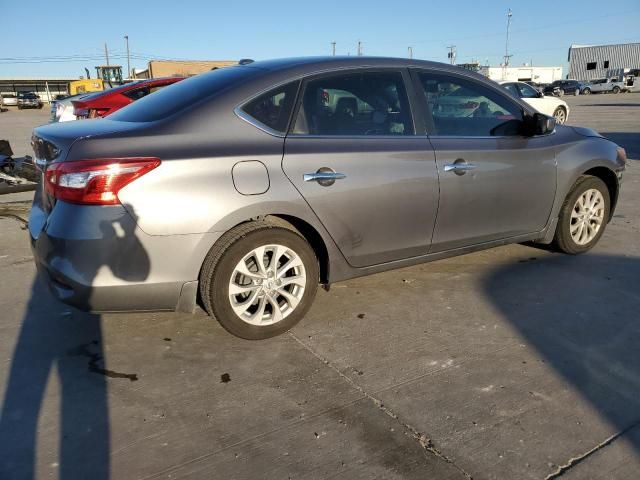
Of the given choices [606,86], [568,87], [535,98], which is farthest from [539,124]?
[606,86]

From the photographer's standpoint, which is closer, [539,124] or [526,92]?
[539,124]

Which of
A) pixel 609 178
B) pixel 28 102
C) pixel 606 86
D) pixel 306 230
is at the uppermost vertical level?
pixel 606 86

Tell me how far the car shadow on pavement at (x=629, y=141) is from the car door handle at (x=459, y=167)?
808cm

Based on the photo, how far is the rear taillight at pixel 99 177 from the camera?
8.50 feet

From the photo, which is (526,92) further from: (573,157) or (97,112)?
(573,157)

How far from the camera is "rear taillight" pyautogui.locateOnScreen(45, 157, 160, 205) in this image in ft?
8.50

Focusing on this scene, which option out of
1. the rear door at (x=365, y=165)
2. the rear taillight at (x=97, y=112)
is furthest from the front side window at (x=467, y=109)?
the rear taillight at (x=97, y=112)

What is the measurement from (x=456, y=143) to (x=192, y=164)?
74.6 inches

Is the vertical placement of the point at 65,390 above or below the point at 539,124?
below

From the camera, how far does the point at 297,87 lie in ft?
10.4

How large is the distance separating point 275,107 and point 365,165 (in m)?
0.65

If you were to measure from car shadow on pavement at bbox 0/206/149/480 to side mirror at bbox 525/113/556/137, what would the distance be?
2983 millimetres

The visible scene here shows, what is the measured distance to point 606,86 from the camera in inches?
2052

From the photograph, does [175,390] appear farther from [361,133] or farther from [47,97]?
[47,97]
